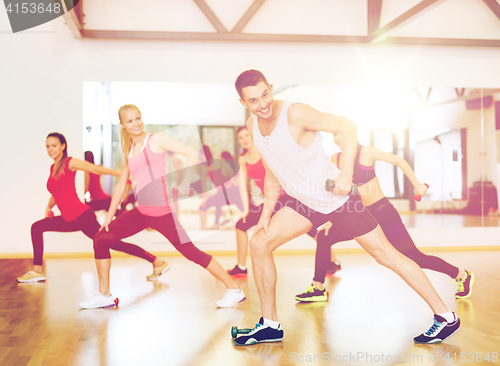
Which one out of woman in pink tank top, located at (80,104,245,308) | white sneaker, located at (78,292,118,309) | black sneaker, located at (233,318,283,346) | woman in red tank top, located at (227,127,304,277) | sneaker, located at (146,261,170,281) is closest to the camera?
black sneaker, located at (233,318,283,346)

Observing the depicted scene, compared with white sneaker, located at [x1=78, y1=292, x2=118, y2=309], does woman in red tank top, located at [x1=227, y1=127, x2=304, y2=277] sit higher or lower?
higher

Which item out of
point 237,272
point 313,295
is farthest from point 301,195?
point 237,272

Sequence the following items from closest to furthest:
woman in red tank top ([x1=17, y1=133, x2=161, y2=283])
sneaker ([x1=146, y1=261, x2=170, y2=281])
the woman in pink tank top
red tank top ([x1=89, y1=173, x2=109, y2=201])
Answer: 1. the woman in pink tank top
2. woman in red tank top ([x1=17, y1=133, x2=161, y2=283])
3. sneaker ([x1=146, y1=261, x2=170, y2=281])
4. red tank top ([x1=89, y1=173, x2=109, y2=201])

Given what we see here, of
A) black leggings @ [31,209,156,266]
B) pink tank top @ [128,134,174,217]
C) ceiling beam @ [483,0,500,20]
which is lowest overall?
black leggings @ [31,209,156,266]

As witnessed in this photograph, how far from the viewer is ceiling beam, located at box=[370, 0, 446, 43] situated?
5.50 meters

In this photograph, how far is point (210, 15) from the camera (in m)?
6.00

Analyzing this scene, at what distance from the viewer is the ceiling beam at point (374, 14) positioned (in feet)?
20.3

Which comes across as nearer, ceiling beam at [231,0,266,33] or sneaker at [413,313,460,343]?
sneaker at [413,313,460,343]

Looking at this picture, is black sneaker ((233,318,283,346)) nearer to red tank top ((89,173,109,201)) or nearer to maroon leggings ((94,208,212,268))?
maroon leggings ((94,208,212,268))

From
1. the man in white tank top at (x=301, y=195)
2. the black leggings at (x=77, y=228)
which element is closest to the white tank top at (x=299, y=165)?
the man in white tank top at (x=301, y=195)

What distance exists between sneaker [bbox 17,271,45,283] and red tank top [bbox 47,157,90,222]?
766 millimetres

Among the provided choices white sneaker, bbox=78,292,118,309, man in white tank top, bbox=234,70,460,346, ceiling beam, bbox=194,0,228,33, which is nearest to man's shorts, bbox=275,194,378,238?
man in white tank top, bbox=234,70,460,346

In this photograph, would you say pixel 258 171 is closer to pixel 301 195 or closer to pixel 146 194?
pixel 146 194

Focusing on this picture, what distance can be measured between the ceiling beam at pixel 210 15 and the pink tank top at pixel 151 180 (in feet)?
11.5
